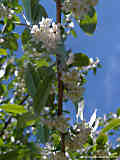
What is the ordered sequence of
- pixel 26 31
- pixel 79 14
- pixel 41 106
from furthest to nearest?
pixel 26 31, pixel 79 14, pixel 41 106

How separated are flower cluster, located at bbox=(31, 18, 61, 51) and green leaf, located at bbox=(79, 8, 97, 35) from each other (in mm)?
108

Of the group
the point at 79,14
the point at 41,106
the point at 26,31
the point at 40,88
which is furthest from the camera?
the point at 26,31

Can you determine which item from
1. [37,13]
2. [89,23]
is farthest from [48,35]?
[37,13]

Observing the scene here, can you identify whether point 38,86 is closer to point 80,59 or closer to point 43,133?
point 80,59

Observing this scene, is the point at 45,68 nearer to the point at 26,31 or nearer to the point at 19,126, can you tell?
the point at 19,126

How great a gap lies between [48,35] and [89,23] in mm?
181

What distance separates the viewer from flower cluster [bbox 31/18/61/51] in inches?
37.3

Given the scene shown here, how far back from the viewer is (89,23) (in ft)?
3.23

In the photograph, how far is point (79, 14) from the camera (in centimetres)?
95

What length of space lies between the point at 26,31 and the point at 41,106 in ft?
2.40

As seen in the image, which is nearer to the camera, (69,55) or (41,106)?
(41,106)

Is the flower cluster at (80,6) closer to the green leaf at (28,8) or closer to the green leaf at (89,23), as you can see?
the green leaf at (89,23)

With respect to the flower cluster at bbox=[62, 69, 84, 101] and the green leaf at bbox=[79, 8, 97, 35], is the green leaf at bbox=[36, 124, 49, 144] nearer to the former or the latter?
the flower cluster at bbox=[62, 69, 84, 101]

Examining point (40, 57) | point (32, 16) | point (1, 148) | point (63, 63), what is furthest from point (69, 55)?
point (32, 16)
